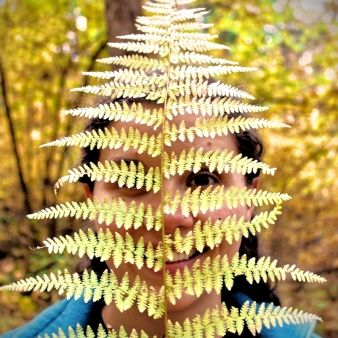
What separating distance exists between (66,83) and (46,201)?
2229mm

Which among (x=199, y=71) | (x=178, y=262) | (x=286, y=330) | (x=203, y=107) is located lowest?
(x=286, y=330)

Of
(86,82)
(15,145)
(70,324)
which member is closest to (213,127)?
(70,324)

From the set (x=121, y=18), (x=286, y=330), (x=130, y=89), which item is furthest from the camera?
(x=121, y=18)

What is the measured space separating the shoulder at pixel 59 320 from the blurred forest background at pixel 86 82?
342 centimetres

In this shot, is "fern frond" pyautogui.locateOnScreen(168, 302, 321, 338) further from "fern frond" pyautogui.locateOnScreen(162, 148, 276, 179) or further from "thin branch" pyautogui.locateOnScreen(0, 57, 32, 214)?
"thin branch" pyautogui.locateOnScreen(0, 57, 32, 214)

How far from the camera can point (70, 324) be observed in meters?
2.24

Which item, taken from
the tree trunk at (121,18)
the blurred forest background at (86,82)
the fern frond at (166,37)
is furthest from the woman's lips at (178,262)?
the blurred forest background at (86,82)

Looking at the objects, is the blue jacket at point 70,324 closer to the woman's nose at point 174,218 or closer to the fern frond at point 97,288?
the woman's nose at point 174,218

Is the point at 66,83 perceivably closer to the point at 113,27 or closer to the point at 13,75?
the point at 13,75

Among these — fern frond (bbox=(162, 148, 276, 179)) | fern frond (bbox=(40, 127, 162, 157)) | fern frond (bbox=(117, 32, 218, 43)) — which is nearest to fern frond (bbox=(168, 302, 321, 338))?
fern frond (bbox=(162, 148, 276, 179))

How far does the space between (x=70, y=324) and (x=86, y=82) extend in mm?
4808

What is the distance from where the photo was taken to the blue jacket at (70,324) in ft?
7.36

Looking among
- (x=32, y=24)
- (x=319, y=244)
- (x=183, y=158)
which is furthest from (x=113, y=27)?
(x=319, y=244)

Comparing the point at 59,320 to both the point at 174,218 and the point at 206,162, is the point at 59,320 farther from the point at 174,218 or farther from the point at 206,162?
the point at 206,162
